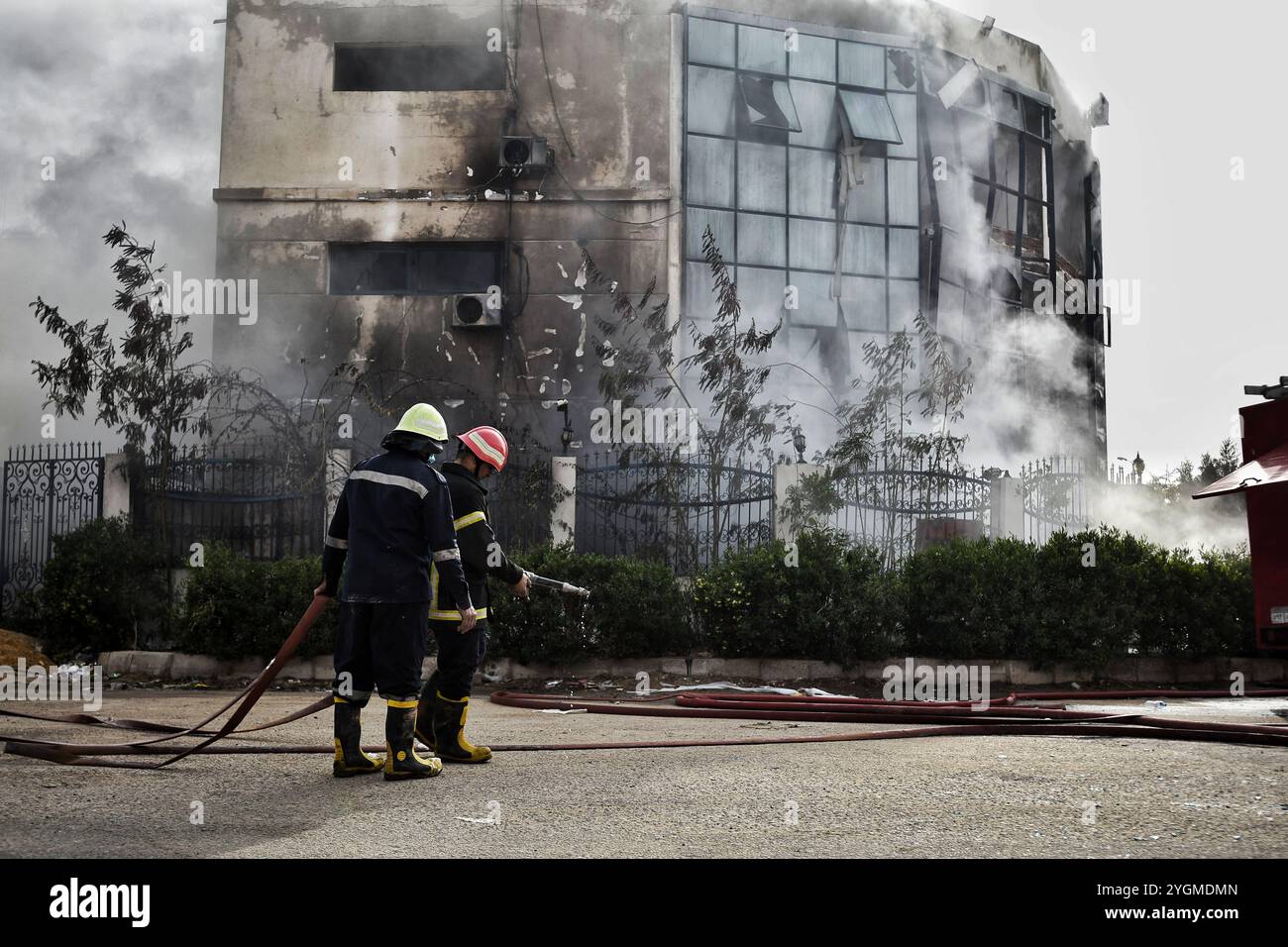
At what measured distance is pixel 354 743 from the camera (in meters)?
5.68

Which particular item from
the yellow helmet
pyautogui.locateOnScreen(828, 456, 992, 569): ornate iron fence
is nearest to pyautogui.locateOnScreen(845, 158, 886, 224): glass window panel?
pyautogui.locateOnScreen(828, 456, 992, 569): ornate iron fence

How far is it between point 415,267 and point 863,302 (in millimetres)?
7136

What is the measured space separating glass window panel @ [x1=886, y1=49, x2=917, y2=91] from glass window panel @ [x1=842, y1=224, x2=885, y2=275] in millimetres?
2479

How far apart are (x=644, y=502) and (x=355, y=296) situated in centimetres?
714

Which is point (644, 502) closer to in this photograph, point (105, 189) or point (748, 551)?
point (748, 551)

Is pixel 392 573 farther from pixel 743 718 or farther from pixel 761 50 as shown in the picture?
pixel 761 50

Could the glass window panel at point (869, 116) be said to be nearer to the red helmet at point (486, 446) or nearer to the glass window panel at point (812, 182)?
the glass window panel at point (812, 182)

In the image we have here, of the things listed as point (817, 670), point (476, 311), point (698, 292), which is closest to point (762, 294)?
point (698, 292)

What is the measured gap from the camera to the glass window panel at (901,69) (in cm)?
1972

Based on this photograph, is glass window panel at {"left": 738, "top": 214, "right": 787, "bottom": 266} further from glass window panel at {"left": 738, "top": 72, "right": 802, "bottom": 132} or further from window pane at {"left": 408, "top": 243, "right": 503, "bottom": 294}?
window pane at {"left": 408, "top": 243, "right": 503, "bottom": 294}

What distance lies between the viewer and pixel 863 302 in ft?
63.2

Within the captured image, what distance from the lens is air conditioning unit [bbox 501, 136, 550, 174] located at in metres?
17.2

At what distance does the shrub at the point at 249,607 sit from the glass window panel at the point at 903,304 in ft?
36.1

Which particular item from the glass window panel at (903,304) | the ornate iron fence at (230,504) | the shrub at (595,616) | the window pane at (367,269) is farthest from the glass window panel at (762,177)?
the shrub at (595,616)
